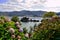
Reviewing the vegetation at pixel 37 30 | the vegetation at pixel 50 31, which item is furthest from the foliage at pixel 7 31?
the vegetation at pixel 50 31

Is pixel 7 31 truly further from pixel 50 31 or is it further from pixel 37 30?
pixel 50 31

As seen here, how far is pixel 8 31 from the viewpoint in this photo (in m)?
6.73

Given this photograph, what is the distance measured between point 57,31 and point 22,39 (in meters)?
1.54

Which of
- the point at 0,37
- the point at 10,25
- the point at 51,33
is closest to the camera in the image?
the point at 51,33

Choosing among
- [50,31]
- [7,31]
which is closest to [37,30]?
[50,31]

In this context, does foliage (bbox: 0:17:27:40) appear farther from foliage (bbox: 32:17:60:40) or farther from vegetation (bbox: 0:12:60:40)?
foliage (bbox: 32:17:60:40)

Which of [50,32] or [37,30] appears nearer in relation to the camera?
[50,32]

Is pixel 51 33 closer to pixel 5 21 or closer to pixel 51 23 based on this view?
pixel 51 23

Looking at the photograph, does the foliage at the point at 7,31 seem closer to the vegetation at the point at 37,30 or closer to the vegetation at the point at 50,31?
the vegetation at the point at 37,30

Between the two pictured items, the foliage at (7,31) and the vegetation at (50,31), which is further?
the foliage at (7,31)

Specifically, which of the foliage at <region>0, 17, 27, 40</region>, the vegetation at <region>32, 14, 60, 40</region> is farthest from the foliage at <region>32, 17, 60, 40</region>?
the foliage at <region>0, 17, 27, 40</region>

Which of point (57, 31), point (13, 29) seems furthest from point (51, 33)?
point (13, 29)

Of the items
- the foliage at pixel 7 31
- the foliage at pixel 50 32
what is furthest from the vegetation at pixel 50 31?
the foliage at pixel 7 31

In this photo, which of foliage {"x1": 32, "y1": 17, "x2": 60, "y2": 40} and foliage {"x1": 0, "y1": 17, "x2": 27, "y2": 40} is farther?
foliage {"x1": 0, "y1": 17, "x2": 27, "y2": 40}
